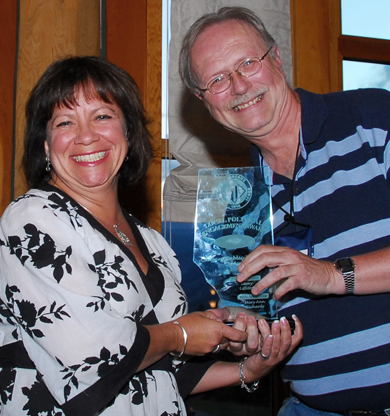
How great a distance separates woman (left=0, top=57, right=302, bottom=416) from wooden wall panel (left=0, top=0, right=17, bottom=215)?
0.69 metres

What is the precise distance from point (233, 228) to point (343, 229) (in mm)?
328

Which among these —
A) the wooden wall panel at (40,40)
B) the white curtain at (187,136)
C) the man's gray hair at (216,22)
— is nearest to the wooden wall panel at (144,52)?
the white curtain at (187,136)

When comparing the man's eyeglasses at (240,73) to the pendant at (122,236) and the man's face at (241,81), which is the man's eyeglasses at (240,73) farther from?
the pendant at (122,236)

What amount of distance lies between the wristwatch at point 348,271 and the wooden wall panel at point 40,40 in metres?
1.51

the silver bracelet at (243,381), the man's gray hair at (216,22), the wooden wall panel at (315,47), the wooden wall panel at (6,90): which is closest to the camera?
the silver bracelet at (243,381)

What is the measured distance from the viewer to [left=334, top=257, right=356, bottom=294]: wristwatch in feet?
3.82

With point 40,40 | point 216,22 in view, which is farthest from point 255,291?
point 40,40

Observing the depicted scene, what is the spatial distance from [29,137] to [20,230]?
42cm

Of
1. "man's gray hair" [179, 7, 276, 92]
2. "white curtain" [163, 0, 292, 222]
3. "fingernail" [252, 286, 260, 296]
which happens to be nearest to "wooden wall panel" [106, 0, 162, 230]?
"white curtain" [163, 0, 292, 222]

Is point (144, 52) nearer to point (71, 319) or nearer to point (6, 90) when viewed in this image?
point (6, 90)

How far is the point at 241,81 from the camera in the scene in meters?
1.46

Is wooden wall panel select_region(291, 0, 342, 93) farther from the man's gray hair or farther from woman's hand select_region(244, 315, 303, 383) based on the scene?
woman's hand select_region(244, 315, 303, 383)

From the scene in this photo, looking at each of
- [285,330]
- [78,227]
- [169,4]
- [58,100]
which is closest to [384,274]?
[285,330]

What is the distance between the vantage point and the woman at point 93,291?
1.01m
